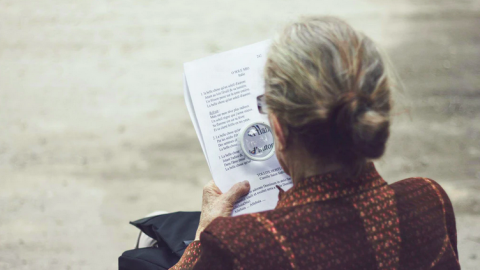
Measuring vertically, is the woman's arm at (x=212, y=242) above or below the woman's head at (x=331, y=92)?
below

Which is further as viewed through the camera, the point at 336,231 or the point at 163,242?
the point at 163,242

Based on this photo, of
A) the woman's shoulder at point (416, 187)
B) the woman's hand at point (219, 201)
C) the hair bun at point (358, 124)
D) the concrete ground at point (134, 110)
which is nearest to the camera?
the hair bun at point (358, 124)

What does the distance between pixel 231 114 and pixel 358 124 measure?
0.40 m

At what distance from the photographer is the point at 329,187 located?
0.61 metres

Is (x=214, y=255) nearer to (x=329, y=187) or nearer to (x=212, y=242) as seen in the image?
(x=212, y=242)

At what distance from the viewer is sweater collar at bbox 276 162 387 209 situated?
607 mm

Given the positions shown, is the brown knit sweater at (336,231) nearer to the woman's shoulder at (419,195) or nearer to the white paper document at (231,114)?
the woman's shoulder at (419,195)

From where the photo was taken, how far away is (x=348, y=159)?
23.9 inches

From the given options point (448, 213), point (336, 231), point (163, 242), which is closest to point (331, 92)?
point (336, 231)

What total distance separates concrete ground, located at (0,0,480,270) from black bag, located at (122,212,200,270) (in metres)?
0.52

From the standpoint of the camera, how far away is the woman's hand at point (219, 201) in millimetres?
836

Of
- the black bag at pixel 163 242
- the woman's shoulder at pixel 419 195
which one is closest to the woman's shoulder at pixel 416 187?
the woman's shoulder at pixel 419 195

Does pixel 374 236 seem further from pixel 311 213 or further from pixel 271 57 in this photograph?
pixel 271 57

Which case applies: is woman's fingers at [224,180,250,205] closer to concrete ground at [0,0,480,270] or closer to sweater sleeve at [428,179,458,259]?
sweater sleeve at [428,179,458,259]
